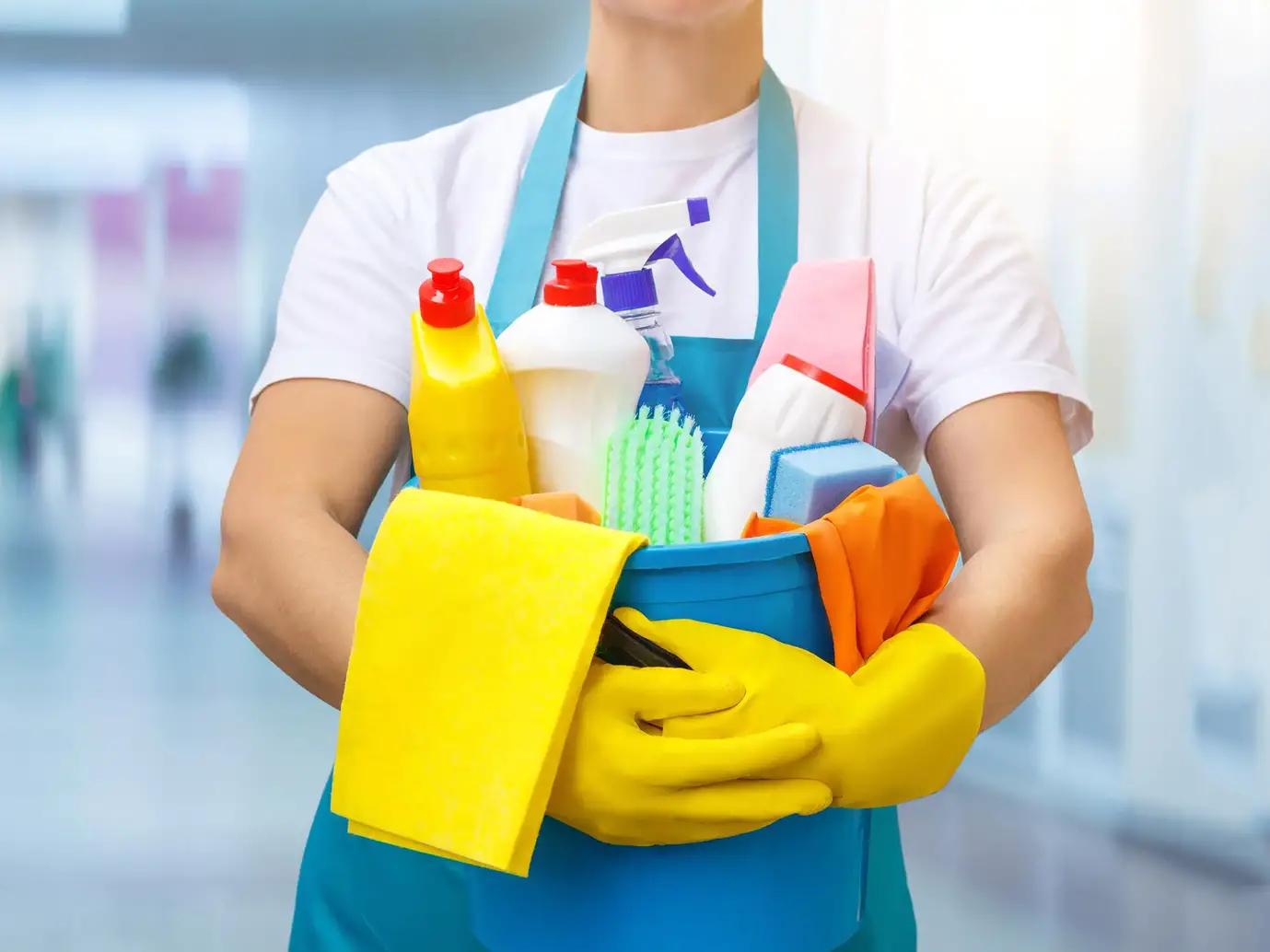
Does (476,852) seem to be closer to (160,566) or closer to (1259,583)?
(1259,583)

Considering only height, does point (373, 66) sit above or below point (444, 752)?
above

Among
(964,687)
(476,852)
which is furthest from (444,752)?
(964,687)

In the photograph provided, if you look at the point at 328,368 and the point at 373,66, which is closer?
the point at 328,368

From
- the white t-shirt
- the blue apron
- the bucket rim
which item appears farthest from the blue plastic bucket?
the white t-shirt

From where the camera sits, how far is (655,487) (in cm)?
72

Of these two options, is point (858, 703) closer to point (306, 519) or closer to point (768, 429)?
point (768, 429)

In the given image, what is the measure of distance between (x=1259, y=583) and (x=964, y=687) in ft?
5.10

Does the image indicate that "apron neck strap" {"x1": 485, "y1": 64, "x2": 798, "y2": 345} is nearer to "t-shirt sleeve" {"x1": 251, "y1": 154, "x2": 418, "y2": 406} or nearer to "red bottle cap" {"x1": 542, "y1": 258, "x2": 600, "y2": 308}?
"t-shirt sleeve" {"x1": 251, "y1": 154, "x2": 418, "y2": 406}

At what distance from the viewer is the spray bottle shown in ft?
2.63

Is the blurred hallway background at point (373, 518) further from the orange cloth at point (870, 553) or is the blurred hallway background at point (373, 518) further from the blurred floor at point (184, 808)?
the orange cloth at point (870, 553)

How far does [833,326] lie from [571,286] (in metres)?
0.17

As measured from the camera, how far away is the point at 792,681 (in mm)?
636

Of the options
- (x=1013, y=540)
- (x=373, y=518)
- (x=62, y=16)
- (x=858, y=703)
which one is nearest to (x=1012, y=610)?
(x=1013, y=540)

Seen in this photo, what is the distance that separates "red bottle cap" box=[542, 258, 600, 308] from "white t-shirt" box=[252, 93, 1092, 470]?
0.77ft
